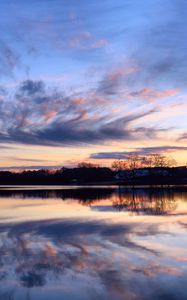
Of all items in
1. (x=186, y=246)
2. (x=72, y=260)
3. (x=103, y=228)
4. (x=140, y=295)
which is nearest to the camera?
(x=140, y=295)

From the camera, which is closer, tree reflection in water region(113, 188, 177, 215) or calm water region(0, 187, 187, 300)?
calm water region(0, 187, 187, 300)

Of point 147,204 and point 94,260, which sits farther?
point 147,204

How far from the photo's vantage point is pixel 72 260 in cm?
1140

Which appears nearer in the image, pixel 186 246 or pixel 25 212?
pixel 186 246

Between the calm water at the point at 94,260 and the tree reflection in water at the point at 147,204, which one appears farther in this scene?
the tree reflection in water at the point at 147,204

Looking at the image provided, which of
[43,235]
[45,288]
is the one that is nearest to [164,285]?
[45,288]

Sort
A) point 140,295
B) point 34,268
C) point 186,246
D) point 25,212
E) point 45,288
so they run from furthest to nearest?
point 25,212
point 186,246
point 34,268
point 45,288
point 140,295

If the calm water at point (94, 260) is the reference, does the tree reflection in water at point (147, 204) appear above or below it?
above

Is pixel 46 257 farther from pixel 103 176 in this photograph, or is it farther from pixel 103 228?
pixel 103 176

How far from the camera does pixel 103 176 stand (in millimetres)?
176375

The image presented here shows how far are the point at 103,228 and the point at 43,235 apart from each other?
10.7ft

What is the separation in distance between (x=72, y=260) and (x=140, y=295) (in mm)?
3686

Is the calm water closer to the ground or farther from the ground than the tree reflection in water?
closer to the ground

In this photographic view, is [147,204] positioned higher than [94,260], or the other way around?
[147,204]
